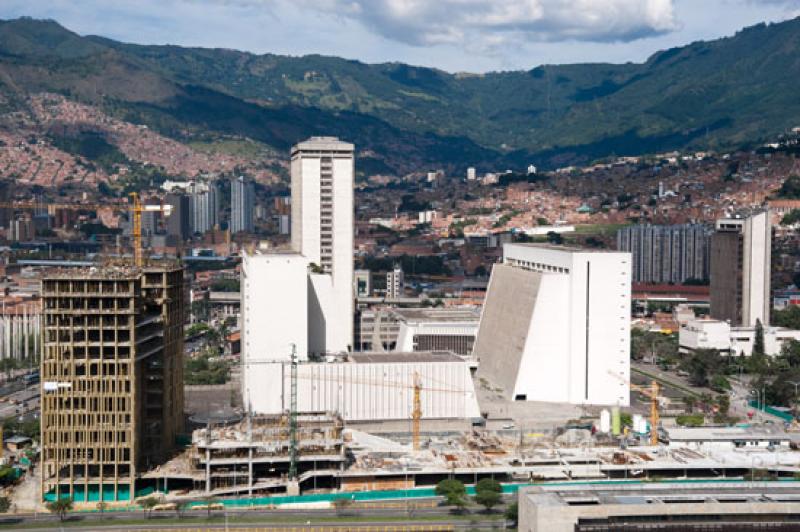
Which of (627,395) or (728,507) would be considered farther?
(627,395)

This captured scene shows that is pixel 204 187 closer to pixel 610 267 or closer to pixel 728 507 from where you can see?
pixel 610 267

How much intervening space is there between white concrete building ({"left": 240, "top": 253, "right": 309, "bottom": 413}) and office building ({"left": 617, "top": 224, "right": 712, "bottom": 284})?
67.4 meters

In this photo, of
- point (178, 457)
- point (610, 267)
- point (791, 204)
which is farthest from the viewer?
point (791, 204)

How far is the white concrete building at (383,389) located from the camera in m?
59.4

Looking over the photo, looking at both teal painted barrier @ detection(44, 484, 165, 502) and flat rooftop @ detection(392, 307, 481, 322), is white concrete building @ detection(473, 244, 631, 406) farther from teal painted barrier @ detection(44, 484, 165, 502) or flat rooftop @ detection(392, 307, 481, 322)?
teal painted barrier @ detection(44, 484, 165, 502)

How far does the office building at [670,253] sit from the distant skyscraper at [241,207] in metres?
70.9

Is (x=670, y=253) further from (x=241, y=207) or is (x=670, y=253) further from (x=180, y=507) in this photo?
(x=180, y=507)

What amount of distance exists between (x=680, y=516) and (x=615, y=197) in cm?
13042

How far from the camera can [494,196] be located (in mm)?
178000

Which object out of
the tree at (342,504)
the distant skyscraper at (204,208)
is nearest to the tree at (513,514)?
the tree at (342,504)

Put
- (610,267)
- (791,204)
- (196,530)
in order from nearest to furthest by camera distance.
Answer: (196,530) → (610,267) → (791,204)

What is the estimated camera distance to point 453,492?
152 feet

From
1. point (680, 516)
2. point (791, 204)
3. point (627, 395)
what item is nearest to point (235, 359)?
point (627, 395)

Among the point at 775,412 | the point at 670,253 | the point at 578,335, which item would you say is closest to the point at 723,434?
the point at 578,335
